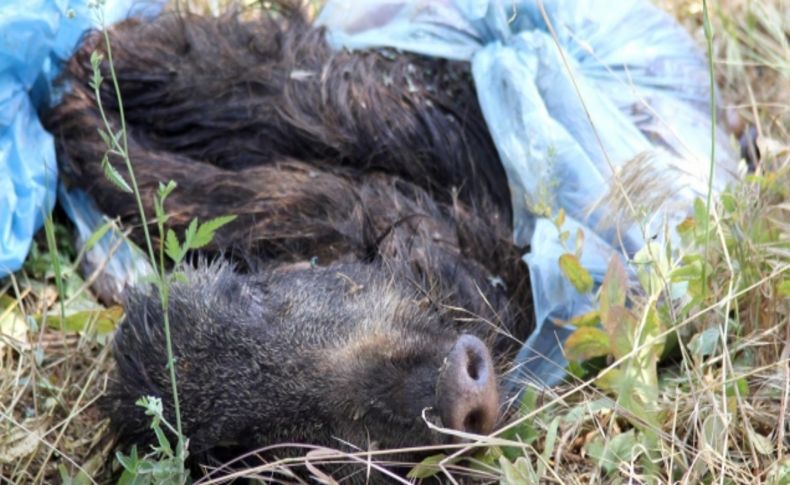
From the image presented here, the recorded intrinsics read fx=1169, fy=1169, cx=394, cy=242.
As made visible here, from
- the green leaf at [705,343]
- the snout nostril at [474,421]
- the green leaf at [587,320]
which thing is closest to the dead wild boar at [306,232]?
the snout nostril at [474,421]

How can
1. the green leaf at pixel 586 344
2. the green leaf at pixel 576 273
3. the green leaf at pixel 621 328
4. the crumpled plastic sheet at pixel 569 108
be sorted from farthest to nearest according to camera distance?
the crumpled plastic sheet at pixel 569 108 → the green leaf at pixel 576 273 → the green leaf at pixel 586 344 → the green leaf at pixel 621 328

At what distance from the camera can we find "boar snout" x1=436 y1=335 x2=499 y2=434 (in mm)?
2408

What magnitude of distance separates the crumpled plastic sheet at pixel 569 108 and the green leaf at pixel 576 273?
0.09 m

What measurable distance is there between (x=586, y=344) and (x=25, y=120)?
1.95 meters

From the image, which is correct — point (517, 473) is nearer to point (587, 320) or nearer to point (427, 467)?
point (427, 467)

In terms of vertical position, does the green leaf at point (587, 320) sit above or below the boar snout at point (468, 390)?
below

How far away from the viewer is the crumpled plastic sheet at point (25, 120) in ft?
11.5

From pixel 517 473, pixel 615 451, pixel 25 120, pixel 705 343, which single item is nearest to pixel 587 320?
pixel 705 343

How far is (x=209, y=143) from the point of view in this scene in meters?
3.80

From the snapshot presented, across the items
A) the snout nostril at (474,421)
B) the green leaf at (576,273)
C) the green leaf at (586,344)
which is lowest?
the green leaf at (586,344)

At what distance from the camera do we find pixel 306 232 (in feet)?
11.2

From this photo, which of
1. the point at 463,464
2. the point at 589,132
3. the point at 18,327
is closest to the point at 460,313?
the point at 463,464

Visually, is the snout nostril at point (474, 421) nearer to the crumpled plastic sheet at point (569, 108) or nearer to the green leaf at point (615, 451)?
the green leaf at point (615, 451)

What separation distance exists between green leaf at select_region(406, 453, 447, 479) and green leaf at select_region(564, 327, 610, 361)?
0.57m
